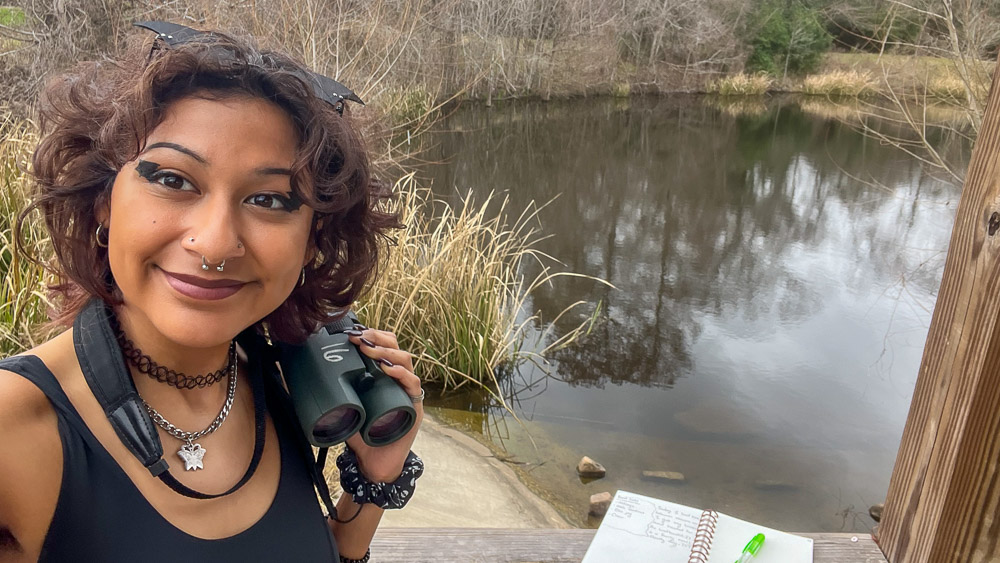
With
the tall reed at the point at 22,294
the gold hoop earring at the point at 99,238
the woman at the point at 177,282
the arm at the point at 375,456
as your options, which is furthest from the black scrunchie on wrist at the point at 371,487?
the tall reed at the point at 22,294

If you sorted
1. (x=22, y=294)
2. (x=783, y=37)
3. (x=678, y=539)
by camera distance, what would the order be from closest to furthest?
(x=678, y=539), (x=22, y=294), (x=783, y=37)

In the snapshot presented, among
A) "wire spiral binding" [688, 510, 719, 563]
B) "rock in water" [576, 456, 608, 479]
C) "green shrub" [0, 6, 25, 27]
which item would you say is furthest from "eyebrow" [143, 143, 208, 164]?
"green shrub" [0, 6, 25, 27]

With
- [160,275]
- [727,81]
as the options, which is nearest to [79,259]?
[160,275]

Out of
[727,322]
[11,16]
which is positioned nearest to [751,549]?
[727,322]

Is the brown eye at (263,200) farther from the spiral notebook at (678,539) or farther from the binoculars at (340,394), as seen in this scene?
the spiral notebook at (678,539)

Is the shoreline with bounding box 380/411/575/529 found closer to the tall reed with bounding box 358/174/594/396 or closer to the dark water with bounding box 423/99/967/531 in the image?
the dark water with bounding box 423/99/967/531

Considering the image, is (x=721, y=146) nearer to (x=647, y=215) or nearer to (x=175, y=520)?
(x=647, y=215)

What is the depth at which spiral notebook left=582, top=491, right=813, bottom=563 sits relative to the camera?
1.10m

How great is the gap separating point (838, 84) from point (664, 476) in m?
18.9

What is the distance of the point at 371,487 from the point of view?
1.10 metres

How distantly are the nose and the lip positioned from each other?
2 centimetres

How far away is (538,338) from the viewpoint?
474cm

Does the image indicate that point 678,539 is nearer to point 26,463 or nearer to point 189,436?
point 189,436

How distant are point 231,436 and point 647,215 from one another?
749cm
